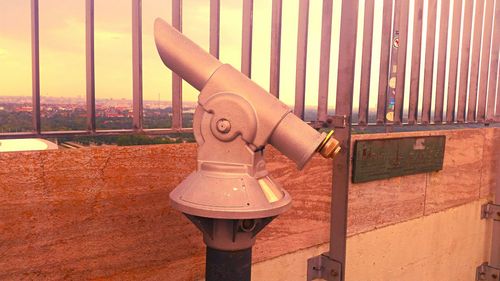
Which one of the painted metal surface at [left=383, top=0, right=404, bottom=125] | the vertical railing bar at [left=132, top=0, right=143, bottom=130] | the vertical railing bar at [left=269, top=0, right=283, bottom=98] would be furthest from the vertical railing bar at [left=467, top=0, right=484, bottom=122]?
the vertical railing bar at [left=132, top=0, right=143, bottom=130]

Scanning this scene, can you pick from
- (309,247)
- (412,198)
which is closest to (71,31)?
(309,247)

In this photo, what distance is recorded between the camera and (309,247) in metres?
1.96

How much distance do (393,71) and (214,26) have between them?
47.0 inches

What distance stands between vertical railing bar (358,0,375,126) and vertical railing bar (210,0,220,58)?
3.00 feet

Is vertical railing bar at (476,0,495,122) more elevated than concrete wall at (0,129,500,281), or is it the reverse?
vertical railing bar at (476,0,495,122)

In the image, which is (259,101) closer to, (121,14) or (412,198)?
(121,14)

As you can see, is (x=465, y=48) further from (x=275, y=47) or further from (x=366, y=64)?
(x=275, y=47)

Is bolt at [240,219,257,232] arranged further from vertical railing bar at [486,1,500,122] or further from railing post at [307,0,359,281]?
vertical railing bar at [486,1,500,122]

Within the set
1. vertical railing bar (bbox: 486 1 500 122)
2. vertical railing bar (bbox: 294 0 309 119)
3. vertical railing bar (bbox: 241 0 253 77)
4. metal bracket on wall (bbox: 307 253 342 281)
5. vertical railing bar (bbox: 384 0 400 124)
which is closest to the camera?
vertical railing bar (bbox: 241 0 253 77)

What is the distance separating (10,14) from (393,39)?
1825mm

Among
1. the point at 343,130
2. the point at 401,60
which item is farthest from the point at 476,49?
the point at 343,130

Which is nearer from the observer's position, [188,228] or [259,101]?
[259,101]

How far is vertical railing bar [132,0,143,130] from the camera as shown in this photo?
4.50 feet

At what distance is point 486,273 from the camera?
10.2 feet
